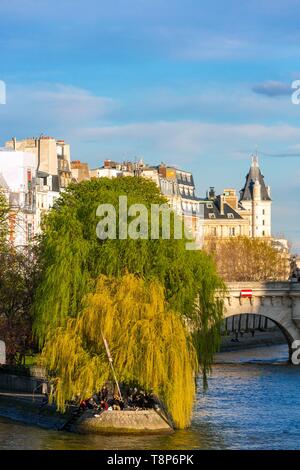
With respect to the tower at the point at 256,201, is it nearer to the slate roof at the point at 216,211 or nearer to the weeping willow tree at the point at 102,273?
the slate roof at the point at 216,211

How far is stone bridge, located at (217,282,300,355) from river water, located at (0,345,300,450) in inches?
418

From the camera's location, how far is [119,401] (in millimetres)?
54062

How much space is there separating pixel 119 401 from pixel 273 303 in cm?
3620

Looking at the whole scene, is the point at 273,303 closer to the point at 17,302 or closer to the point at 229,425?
the point at 17,302

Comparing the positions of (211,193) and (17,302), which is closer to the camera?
(17,302)

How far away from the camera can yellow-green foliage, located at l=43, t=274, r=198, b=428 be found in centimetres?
5347

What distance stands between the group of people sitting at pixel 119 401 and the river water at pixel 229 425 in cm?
126

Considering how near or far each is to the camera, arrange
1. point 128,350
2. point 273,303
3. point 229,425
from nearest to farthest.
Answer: point 128,350, point 229,425, point 273,303

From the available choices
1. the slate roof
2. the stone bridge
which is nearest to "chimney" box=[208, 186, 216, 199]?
the slate roof

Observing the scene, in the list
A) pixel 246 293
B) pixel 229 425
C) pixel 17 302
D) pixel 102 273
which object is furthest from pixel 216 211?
pixel 229 425

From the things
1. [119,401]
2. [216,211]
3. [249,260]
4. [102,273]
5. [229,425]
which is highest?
[216,211]

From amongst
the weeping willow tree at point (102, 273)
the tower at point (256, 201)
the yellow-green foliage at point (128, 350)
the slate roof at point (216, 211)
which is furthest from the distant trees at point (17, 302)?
the tower at point (256, 201)

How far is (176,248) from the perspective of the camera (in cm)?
5972

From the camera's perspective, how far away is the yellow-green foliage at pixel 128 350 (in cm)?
5347
